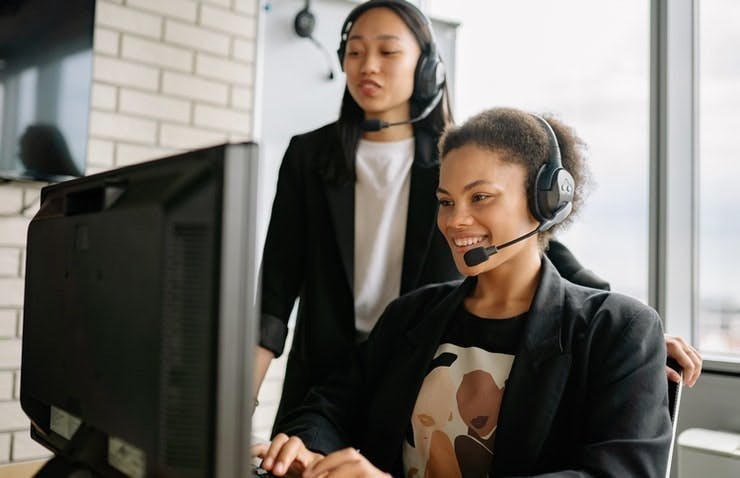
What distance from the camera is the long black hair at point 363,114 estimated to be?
1.45 metres

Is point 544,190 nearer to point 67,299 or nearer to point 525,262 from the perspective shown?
point 525,262

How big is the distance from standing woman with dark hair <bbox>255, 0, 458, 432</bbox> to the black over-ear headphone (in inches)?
13.2

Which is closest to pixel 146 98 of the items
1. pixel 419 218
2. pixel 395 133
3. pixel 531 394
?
pixel 395 133

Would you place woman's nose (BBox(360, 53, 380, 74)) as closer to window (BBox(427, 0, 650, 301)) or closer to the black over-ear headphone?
the black over-ear headphone

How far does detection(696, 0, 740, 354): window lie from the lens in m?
2.03

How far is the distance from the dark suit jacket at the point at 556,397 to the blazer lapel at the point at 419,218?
19 cm

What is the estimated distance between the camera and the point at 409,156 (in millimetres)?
1509

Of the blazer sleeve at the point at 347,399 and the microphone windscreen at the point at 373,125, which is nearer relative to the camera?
the blazer sleeve at the point at 347,399

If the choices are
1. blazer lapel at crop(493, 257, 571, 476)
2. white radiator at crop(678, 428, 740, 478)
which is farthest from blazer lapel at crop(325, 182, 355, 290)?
white radiator at crop(678, 428, 740, 478)

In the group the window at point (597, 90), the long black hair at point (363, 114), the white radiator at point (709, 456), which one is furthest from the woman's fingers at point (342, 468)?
the window at point (597, 90)

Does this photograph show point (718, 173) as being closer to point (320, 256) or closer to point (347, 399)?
point (320, 256)

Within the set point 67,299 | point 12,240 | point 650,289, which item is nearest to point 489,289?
point 67,299

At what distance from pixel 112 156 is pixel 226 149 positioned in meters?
1.98

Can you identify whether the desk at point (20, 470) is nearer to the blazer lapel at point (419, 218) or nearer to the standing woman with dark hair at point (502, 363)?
the standing woman with dark hair at point (502, 363)
